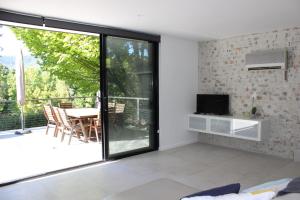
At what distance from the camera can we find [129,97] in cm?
437

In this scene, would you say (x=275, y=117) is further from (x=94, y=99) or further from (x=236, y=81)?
(x=94, y=99)

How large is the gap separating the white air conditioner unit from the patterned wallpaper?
5.9 inches

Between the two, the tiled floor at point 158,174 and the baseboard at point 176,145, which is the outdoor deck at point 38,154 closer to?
the tiled floor at point 158,174

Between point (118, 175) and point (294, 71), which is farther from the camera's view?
point (294, 71)

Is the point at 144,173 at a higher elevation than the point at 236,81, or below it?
below

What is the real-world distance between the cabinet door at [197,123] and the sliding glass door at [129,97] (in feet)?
2.75

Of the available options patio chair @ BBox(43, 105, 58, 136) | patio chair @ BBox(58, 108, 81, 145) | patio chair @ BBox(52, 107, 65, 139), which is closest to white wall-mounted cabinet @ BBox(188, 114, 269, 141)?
patio chair @ BBox(58, 108, 81, 145)

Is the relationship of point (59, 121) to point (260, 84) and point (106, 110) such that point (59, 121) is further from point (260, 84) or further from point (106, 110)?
point (260, 84)

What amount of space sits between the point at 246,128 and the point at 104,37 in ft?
9.04

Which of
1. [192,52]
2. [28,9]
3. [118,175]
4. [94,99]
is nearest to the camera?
[28,9]

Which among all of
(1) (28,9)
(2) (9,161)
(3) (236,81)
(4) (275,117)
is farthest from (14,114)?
(4) (275,117)

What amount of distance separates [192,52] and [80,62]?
12.2 ft

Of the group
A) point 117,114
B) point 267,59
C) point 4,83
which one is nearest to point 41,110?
point 4,83

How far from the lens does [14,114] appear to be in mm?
5777
